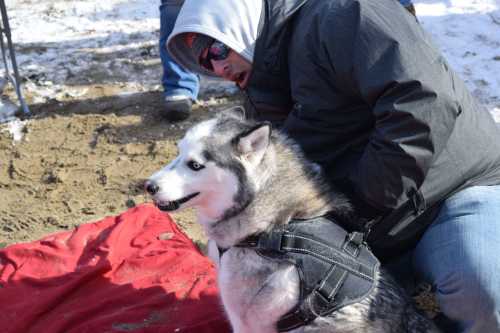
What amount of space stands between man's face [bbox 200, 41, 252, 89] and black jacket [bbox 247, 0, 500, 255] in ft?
0.33

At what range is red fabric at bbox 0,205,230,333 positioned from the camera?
9.55 ft

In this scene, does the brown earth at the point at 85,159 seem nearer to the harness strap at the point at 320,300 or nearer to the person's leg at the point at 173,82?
the person's leg at the point at 173,82

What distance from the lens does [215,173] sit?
2.18 m

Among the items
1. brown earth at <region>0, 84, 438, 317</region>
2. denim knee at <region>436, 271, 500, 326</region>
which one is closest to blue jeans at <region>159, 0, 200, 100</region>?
brown earth at <region>0, 84, 438, 317</region>

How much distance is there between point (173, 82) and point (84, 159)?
1.08m

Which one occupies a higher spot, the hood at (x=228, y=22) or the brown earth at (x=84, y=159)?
the hood at (x=228, y=22)

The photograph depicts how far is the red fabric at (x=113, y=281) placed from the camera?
2912mm

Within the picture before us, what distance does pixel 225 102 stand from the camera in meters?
5.17

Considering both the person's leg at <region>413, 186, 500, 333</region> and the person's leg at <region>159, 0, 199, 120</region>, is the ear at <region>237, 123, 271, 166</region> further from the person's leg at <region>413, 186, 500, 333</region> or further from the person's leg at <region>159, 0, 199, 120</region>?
the person's leg at <region>159, 0, 199, 120</region>

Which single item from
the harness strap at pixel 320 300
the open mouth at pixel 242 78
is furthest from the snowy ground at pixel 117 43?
the harness strap at pixel 320 300

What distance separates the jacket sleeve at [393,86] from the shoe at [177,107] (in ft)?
9.12

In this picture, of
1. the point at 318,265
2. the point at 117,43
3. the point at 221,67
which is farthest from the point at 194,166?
the point at 117,43

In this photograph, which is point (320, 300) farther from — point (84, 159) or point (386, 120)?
point (84, 159)

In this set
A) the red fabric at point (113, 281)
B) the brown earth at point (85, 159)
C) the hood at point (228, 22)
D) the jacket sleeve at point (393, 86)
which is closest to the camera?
the jacket sleeve at point (393, 86)
